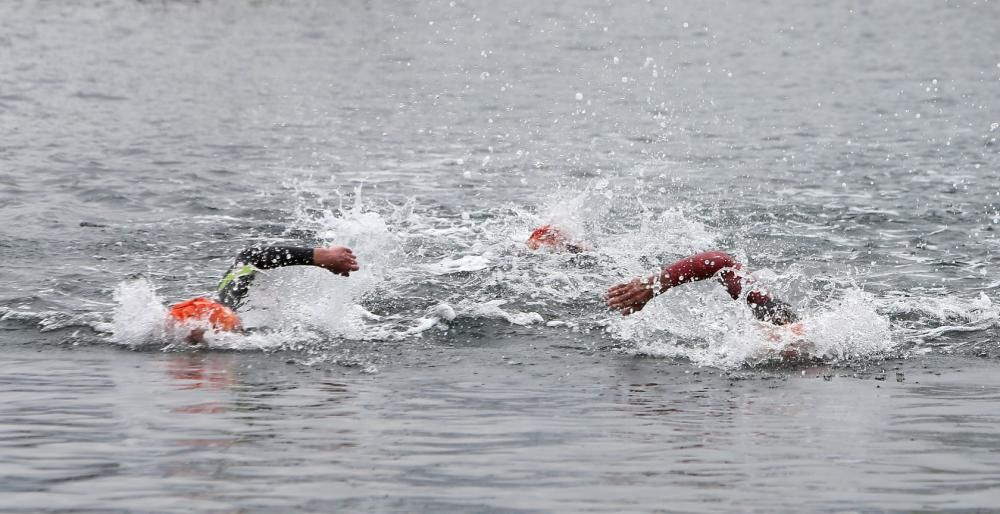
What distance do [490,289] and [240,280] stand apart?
102 inches

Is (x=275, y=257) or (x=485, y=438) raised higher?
(x=275, y=257)

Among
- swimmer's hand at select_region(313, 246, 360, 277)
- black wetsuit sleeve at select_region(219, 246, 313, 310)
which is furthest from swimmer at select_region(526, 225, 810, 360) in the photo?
black wetsuit sleeve at select_region(219, 246, 313, 310)

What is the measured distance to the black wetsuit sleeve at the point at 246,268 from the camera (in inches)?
410

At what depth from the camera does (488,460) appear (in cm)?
686

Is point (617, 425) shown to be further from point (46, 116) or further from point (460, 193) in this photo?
point (46, 116)

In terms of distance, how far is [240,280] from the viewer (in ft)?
35.2

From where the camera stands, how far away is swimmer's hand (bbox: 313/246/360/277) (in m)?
10.0

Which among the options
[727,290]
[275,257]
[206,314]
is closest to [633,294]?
[727,290]

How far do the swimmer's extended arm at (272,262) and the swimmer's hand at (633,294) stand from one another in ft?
6.36

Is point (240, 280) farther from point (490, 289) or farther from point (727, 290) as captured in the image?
point (727, 290)

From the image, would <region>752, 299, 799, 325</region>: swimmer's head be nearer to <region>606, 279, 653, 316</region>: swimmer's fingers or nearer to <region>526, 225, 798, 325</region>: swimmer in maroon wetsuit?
<region>526, 225, 798, 325</region>: swimmer in maroon wetsuit

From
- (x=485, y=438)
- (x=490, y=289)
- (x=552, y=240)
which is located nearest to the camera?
(x=485, y=438)

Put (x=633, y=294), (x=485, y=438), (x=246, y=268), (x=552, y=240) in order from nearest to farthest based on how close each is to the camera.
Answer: (x=485, y=438)
(x=633, y=294)
(x=246, y=268)
(x=552, y=240)

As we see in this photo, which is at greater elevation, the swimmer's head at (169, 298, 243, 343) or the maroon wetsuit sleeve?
the maroon wetsuit sleeve
